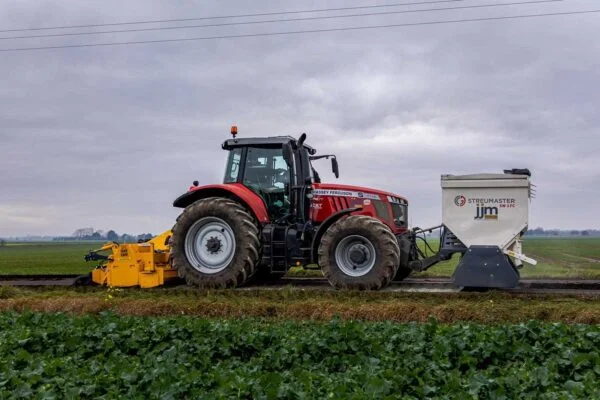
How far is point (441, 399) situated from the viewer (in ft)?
18.1

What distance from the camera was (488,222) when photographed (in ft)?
38.5

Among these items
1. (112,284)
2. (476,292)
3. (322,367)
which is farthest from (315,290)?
(322,367)

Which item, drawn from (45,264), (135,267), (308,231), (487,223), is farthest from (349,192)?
(45,264)

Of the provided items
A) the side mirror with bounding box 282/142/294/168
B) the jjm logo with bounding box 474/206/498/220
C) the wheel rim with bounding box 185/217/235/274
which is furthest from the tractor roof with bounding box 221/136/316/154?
the jjm logo with bounding box 474/206/498/220

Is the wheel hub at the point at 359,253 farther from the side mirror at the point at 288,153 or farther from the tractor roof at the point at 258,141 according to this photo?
the tractor roof at the point at 258,141

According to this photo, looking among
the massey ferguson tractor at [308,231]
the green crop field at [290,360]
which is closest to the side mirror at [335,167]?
the massey ferguson tractor at [308,231]

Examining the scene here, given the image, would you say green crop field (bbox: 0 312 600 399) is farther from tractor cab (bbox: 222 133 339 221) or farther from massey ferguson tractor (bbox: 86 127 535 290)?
tractor cab (bbox: 222 133 339 221)

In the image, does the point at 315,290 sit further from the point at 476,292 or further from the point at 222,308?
the point at 476,292

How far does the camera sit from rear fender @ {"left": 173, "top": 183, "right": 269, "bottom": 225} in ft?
42.1

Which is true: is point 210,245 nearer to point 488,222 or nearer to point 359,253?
point 359,253

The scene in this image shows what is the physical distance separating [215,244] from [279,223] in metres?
1.26

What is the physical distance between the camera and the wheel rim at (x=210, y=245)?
12.9 meters

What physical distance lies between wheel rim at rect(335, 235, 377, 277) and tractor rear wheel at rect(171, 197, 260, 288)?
156 cm

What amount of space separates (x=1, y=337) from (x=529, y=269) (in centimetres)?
1235
